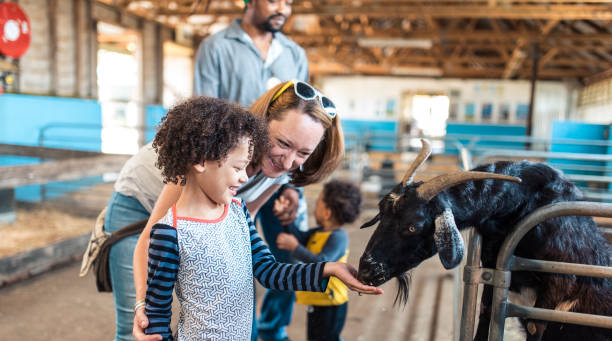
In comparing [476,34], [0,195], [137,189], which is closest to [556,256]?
[137,189]

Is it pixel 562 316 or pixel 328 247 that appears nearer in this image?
pixel 562 316

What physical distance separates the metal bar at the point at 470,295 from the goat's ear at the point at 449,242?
0.14 m

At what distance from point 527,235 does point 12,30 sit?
739cm

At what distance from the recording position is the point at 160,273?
3.71 feet

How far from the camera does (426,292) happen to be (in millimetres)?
3826

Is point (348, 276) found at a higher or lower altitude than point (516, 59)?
lower

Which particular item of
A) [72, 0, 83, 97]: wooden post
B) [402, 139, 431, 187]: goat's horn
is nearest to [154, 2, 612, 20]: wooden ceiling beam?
[72, 0, 83, 97]: wooden post

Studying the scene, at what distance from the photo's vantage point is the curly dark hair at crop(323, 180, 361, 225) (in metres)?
2.42

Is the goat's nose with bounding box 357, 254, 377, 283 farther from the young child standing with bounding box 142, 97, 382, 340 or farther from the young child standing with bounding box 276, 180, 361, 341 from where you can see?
the young child standing with bounding box 276, 180, 361, 341

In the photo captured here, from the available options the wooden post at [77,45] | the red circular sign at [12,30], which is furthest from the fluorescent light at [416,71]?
the red circular sign at [12,30]

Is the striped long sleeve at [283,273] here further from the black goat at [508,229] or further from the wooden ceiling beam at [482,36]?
the wooden ceiling beam at [482,36]

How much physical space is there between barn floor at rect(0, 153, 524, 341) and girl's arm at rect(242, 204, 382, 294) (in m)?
1.54

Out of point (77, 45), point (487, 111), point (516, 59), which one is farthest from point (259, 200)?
point (487, 111)

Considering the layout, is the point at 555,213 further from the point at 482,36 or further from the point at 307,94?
the point at 482,36
